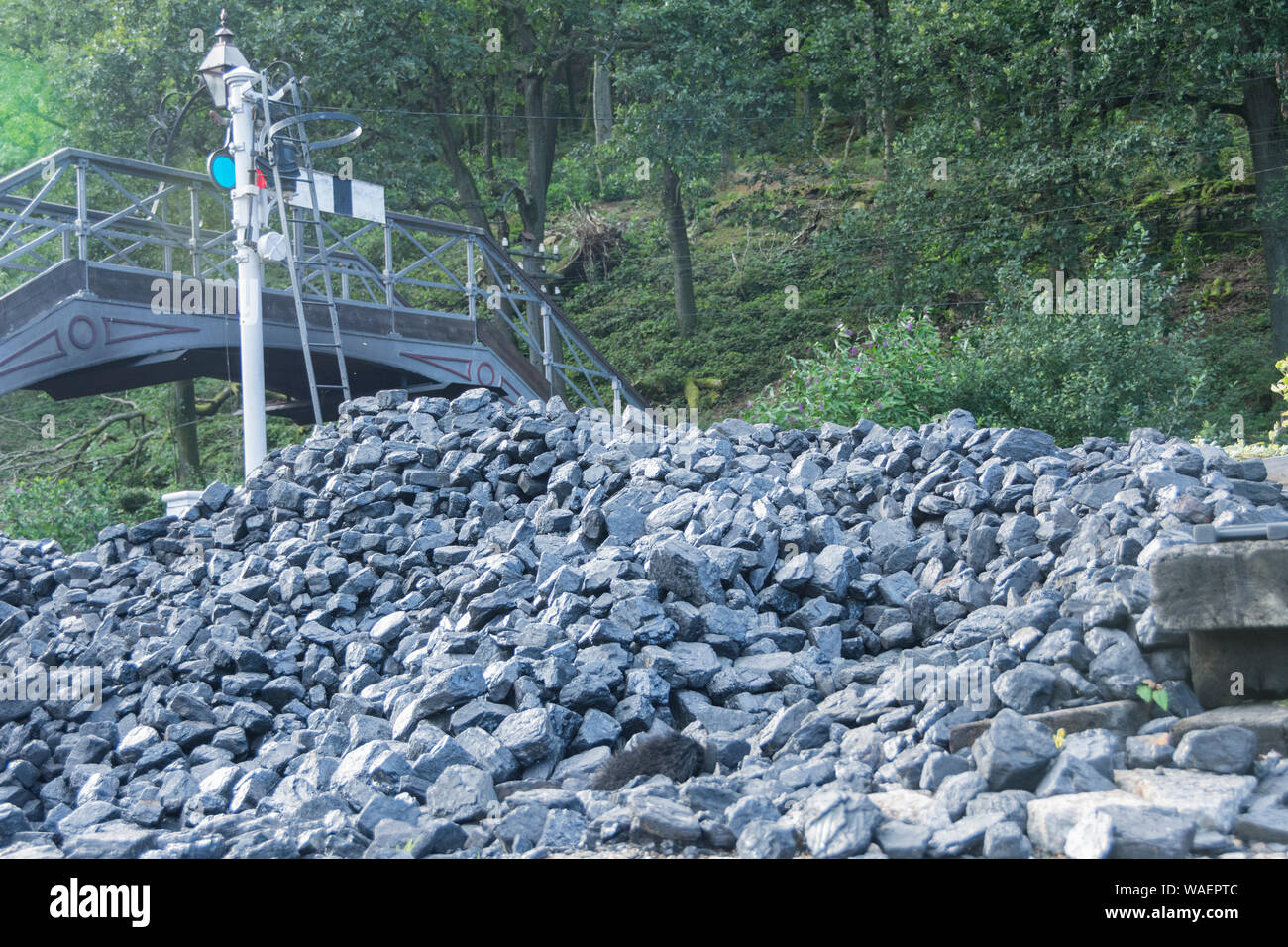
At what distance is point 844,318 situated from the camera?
1969 centimetres

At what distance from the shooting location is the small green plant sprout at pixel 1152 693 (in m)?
3.74

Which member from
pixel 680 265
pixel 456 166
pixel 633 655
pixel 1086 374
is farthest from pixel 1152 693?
pixel 680 265

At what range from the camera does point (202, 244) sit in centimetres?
1088

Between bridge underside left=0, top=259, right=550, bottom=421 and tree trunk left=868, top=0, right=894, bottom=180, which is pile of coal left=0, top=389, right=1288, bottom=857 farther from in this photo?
tree trunk left=868, top=0, right=894, bottom=180

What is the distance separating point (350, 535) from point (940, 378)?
20.3 ft

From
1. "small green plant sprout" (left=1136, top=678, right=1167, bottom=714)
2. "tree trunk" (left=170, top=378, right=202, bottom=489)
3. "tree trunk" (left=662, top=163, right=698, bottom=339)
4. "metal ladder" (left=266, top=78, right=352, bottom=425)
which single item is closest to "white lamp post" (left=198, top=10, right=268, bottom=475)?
"metal ladder" (left=266, top=78, right=352, bottom=425)

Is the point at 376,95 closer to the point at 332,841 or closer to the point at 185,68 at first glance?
the point at 185,68
